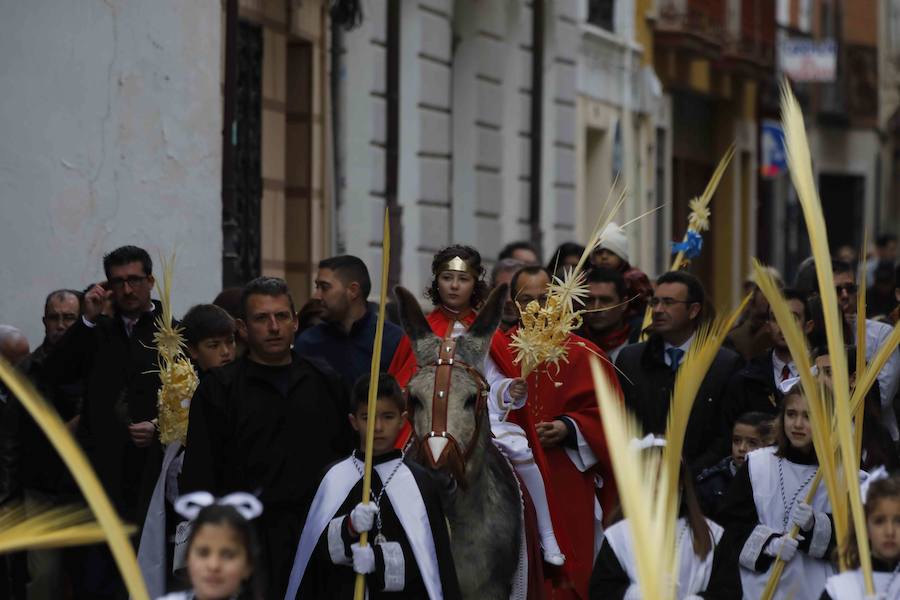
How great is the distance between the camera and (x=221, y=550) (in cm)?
554

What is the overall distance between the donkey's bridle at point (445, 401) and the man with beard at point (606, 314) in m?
3.28

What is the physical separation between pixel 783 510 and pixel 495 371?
154 cm

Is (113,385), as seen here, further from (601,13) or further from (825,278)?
(601,13)

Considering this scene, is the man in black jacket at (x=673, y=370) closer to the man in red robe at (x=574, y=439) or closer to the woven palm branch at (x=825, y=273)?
the man in red robe at (x=574, y=439)

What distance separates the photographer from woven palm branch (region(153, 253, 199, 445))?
351 inches

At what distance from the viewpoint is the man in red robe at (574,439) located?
951cm

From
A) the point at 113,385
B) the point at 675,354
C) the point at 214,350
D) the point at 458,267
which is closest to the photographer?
the point at 458,267

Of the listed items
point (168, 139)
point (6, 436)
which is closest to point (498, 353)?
point (6, 436)

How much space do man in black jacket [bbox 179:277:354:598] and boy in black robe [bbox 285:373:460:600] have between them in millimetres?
413

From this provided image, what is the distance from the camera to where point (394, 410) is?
777cm

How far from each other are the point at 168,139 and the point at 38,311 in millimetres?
1906

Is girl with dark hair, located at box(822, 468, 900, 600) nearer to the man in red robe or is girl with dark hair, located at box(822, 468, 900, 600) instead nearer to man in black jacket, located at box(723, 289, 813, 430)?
the man in red robe

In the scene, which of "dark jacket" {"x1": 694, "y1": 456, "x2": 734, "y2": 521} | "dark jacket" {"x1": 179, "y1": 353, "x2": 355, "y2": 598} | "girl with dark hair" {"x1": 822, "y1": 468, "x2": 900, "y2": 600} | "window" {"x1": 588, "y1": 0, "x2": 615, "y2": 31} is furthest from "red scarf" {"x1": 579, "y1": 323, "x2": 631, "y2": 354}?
"window" {"x1": 588, "y1": 0, "x2": 615, "y2": 31}

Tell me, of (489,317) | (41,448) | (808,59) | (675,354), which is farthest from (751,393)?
(808,59)
